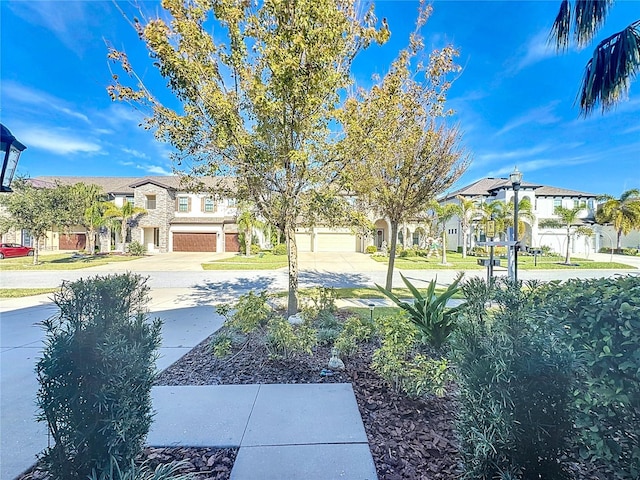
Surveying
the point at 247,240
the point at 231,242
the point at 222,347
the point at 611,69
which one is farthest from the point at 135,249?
the point at 611,69

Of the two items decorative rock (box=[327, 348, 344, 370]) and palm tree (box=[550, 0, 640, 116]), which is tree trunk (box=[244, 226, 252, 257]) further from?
palm tree (box=[550, 0, 640, 116])

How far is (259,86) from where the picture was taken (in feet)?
15.0

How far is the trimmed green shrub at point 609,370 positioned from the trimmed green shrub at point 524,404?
0.10m

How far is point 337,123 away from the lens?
539 centimetres

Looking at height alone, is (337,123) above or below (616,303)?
above

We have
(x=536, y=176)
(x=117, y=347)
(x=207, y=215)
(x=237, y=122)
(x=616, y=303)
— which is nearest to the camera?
(x=616, y=303)

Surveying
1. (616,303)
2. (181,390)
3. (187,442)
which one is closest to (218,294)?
(181,390)

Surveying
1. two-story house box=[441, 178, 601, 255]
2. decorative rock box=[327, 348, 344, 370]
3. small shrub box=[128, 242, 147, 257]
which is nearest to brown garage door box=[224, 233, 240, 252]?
small shrub box=[128, 242, 147, 257]

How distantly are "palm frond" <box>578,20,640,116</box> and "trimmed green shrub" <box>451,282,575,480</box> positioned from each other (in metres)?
5.84

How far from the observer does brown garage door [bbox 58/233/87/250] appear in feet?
105

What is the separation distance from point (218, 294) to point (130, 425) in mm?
8816

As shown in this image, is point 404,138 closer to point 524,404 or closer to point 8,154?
point 524,404

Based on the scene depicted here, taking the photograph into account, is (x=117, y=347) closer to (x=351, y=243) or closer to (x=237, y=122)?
(x=237, y=122)

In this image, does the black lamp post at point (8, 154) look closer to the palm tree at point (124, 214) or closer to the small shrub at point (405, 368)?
the small shrub at point (405, 368)
